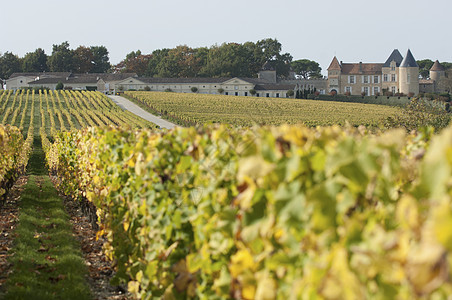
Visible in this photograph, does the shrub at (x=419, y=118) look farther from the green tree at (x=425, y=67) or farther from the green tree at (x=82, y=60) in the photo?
the green tree at (x=425, y=67)

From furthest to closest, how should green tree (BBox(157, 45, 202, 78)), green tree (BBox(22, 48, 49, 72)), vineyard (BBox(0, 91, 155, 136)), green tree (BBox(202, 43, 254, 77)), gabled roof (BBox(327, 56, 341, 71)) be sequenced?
green tree (BBox(22, 48, 49, 72))
green tree (BBox(157, 45, 202, 78))
green tree (BBox(202, 43, 254, 77))
gabled roof (BBox(327, 56, 341, 71))
vineyard (BBox(0, 91, 155, 136))

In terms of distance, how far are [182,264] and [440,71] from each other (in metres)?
117

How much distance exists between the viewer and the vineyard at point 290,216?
1.75m

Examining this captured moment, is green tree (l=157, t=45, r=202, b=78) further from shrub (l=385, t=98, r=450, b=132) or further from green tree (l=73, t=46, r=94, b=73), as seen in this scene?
shrub (l=385, t=98, r=450, b=132)

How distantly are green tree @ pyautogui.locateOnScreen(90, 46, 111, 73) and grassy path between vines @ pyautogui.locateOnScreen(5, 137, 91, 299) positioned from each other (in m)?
126

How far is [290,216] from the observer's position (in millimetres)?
2256

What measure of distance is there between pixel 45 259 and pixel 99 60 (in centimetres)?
13315

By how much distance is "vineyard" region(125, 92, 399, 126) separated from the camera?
2746 inches

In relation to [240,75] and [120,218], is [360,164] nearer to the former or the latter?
[120,218]

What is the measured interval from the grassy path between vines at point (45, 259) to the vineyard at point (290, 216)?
1422 millimetres

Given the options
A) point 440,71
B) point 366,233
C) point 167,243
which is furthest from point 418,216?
point 440,71

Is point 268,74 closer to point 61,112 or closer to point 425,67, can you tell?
point 425,67

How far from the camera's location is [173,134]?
5230 millimetres

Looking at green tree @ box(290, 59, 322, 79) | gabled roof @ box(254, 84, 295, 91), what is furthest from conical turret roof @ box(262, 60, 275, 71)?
green tree @ box(290, 59, 322, 79)
